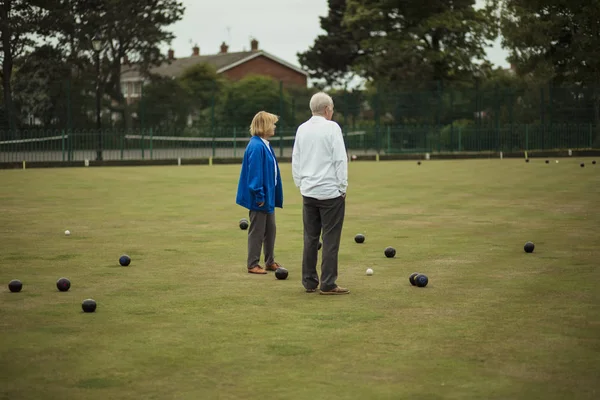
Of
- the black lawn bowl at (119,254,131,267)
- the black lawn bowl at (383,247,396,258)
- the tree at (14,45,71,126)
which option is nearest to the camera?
the black lawn bowl at (119,254,131,267)

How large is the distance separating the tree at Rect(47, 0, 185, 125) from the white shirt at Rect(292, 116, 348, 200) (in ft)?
103

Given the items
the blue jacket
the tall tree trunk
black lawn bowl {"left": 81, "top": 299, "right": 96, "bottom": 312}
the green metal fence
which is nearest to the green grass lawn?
black lawn bowl {"left": 81, "top": 299, "right": 96, "bottom": 312}

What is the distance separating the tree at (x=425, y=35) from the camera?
5506cm

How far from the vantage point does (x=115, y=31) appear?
142 ft

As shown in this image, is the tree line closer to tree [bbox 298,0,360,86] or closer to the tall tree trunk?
the tall tree trunk

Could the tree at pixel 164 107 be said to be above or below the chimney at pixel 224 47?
below

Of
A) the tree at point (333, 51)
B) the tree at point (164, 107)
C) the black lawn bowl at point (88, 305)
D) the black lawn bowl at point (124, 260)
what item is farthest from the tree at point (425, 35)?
the black lawn bowl at point (88, 305)

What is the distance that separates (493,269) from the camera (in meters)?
10.4

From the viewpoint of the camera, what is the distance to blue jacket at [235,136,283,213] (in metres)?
10.2

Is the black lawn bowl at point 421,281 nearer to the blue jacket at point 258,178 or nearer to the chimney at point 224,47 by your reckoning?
the blue jacket at point 258,178

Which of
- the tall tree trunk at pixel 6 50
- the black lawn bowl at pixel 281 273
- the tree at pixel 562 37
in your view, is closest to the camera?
the black lawn bowl at pixel 281 273

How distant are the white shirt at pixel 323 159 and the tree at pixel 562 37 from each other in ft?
125

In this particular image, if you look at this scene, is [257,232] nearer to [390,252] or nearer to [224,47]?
[390,252]

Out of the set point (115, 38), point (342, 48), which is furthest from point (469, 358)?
point (342, 48)
